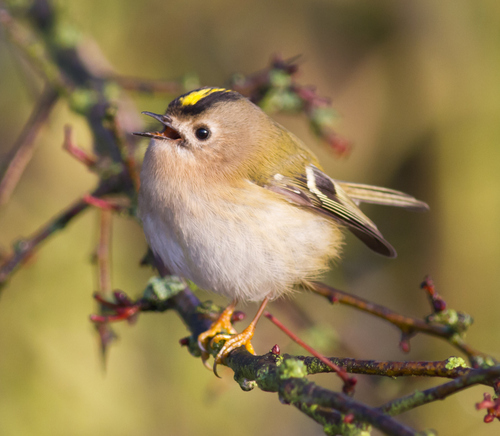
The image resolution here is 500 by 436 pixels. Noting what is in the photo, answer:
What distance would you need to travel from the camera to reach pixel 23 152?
2309 millimetres

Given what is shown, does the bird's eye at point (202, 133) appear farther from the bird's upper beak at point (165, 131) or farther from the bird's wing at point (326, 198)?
the bird's wing at point (326, 198)

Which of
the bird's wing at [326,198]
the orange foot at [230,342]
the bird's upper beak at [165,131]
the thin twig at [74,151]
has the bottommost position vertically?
the orange foot at [230,342]

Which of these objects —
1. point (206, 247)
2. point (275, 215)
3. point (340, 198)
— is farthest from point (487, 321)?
point (206, 247)

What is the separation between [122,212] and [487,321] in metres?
2.27

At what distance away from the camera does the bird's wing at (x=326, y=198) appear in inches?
84.4

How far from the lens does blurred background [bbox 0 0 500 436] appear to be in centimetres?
281

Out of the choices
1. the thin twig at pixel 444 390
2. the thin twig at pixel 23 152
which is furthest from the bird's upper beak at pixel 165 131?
the thin twig at pixel 444 390

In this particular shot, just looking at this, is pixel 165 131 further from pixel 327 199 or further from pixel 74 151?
pixel 327 199

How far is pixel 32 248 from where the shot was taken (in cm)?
203

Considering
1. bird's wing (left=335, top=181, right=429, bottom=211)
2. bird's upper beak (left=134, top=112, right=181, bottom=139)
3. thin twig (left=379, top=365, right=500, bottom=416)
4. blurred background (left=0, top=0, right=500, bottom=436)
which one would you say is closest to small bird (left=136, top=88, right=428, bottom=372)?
bird's upper beak (left=134, top=112, right=181, bottom=139)

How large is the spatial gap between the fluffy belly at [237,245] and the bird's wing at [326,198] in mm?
81

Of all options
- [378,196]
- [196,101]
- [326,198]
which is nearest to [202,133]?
[196,101]

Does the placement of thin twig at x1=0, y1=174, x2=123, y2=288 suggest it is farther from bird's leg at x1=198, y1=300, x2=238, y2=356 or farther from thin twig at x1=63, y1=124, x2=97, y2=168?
bird's leg at x1=198, y1=300, x2=238, y2=356

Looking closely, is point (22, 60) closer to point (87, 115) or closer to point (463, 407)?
point (87, 115)
